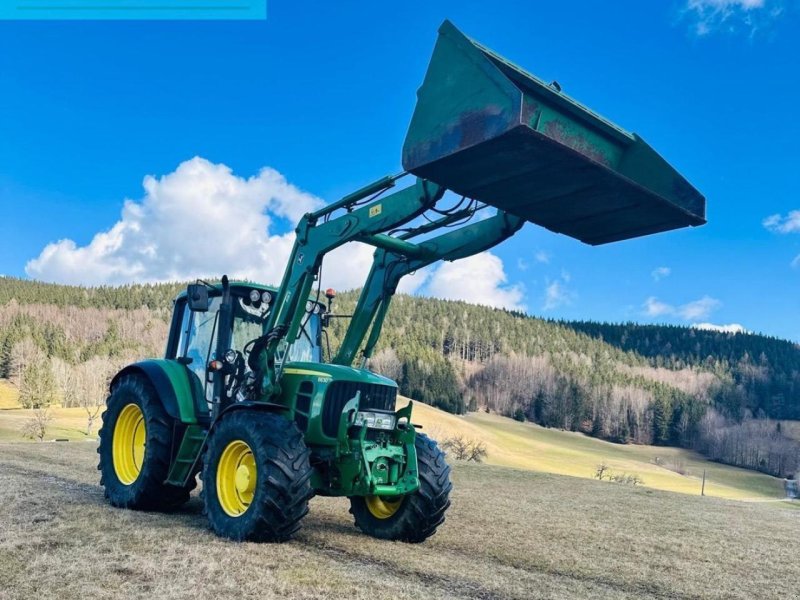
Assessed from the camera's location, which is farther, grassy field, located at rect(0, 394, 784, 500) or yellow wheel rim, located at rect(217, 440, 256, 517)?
grassy field, located at rect(0, 394, 784, 500)

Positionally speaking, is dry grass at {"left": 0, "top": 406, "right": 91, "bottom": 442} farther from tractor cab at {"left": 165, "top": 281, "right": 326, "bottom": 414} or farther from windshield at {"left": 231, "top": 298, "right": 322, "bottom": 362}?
windshield at {"left": 231, "top": 298, "right": 322, "bottom": 362}

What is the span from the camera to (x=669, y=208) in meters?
6.72

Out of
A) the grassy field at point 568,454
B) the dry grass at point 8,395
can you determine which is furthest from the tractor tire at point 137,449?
the dry grass at point 8,395

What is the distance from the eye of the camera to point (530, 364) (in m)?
146

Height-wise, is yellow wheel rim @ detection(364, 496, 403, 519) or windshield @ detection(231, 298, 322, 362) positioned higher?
windshield @ detection(231, 298, 322, 362)

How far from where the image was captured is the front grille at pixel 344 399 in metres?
7.81

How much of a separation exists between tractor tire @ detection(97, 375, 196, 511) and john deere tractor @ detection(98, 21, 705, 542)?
2cm

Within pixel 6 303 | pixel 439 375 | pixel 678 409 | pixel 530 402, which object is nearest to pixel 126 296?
pixel 6 303

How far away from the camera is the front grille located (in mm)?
7809

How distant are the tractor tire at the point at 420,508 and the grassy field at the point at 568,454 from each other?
135ft

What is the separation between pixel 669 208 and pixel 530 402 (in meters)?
129

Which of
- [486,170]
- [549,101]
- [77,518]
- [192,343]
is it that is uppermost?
[549,101]

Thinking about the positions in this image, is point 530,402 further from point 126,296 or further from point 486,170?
point 486,170

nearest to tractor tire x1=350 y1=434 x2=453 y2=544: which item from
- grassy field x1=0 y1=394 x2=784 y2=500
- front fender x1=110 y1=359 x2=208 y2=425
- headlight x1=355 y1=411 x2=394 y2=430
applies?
headlight x1=355 y1=411 x2=394 y2=430
